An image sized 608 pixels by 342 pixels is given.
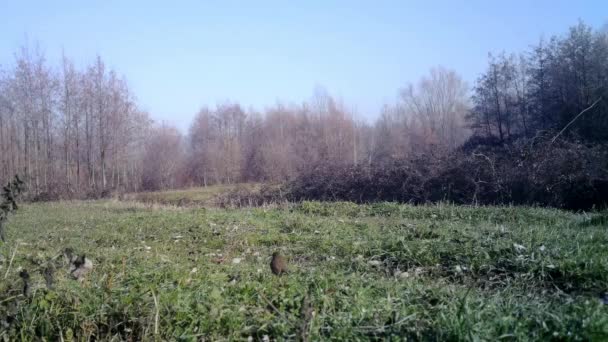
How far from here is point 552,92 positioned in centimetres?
2248

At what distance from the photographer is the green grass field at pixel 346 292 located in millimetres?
2350

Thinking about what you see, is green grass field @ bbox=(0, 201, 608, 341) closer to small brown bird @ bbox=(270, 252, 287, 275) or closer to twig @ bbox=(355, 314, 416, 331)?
twig @ bbox=(355, 314, 416, 331)

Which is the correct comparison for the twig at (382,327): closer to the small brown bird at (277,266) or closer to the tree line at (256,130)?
the small brown bird at (277,266)

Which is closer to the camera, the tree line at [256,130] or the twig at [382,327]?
the twig at [382,327]

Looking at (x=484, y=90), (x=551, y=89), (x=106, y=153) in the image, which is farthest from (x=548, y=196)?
(x=106, y=153)

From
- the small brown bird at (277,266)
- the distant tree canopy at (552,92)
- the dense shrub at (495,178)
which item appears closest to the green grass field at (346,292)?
the small brown bird at (277,266)

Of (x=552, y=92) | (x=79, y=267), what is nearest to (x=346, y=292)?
(x=79, y=267)

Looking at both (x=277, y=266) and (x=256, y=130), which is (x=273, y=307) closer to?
(x=277, y=266)

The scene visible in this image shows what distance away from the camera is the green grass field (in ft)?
7.71

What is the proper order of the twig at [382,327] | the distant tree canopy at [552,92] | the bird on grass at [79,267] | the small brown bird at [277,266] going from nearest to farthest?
the twig at [382,327] < the bird on grass at [79,267] < the small brown bird at [277,266] < the distant tree canopy at [552,92]

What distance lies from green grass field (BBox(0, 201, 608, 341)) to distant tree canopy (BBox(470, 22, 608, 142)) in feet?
42.5

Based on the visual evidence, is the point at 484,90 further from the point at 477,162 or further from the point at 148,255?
the point at 148,255

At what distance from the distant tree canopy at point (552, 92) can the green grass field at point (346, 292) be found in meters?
13.0

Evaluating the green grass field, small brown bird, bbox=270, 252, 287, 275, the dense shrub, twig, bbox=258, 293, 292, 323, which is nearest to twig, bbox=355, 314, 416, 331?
the green grass field
